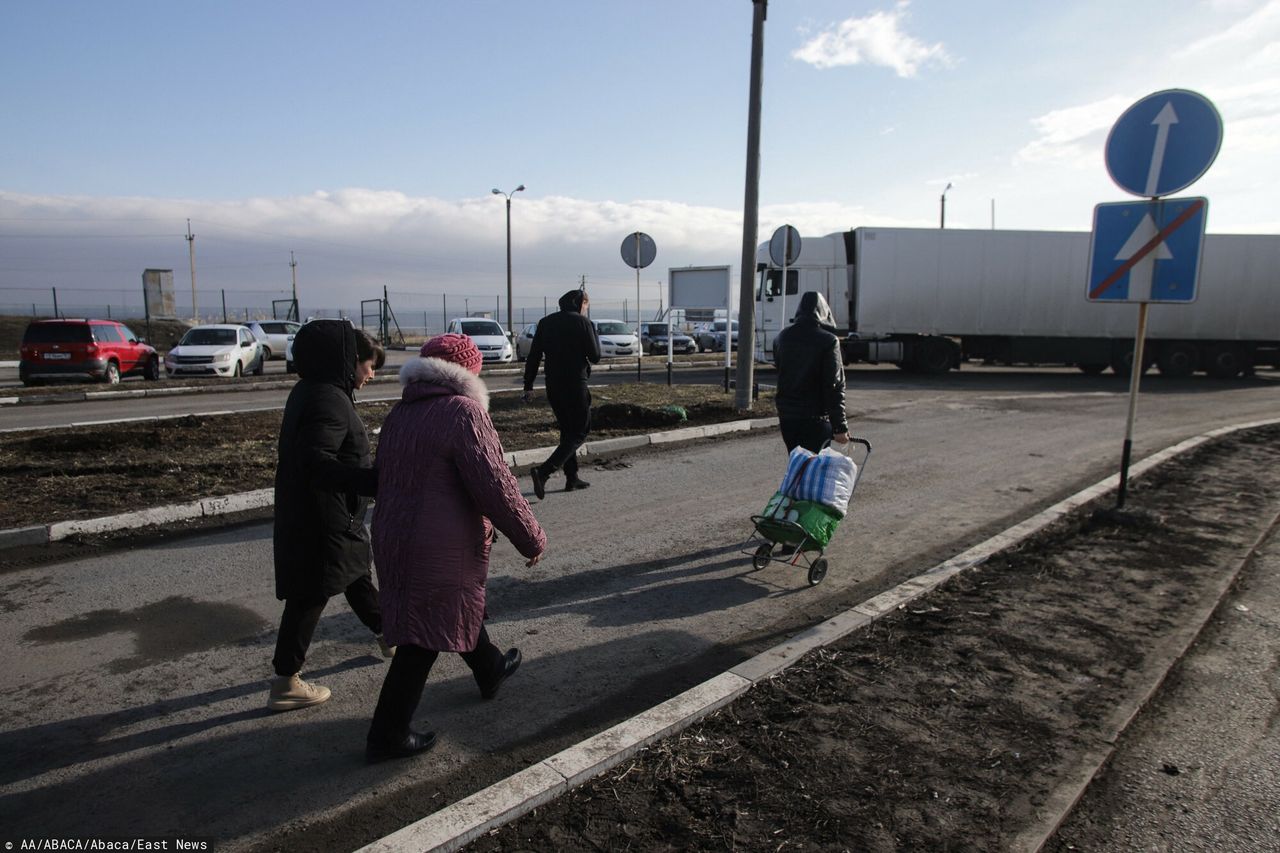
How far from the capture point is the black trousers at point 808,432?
529cm

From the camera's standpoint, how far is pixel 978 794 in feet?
8.79

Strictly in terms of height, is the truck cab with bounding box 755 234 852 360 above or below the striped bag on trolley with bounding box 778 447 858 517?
above

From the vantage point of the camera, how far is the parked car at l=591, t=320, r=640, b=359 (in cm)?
3054

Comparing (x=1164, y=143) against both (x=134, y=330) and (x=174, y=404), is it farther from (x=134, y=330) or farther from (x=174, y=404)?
(x=134, y=330)

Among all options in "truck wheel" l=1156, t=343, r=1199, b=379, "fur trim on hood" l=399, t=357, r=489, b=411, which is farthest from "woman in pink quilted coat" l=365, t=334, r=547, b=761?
"truck wheel" l=1156, t=343, r=1199, b=379

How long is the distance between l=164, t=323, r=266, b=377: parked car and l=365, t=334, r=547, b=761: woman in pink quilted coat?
63.8ft

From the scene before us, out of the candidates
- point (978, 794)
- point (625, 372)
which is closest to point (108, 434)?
point (978, 794)

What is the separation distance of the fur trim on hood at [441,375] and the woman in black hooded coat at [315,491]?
1.46 ft

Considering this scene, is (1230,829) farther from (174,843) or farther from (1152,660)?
(174,843)

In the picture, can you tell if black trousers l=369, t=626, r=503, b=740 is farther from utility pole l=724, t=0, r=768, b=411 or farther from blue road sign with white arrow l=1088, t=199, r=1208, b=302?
utility pole l=724, t=0, r=768, b=411

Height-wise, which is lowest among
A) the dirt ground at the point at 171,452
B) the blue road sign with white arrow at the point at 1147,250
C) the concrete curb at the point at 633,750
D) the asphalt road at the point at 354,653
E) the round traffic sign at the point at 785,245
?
the asphalt road at the point at 354,653

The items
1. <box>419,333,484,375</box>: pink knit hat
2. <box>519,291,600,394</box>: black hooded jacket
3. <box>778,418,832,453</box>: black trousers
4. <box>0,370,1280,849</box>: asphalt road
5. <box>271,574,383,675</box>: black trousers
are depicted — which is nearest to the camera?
<box>0,370,1280,849</box>: asphalt road

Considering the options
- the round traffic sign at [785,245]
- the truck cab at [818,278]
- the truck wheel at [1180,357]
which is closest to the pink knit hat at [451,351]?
the round traffic sign at [785,245]

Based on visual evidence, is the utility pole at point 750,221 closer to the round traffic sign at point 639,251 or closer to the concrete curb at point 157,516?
the round traffic sign at point 639,251
